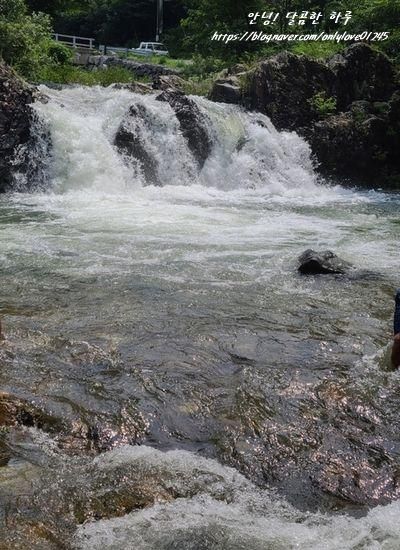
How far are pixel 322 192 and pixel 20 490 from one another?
50.6ft

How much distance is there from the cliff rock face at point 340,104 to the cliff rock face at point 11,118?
21.3 feet

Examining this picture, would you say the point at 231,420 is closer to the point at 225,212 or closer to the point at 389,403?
the point at 389,403

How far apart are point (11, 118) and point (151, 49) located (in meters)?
30.4

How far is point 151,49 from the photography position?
43.1 m

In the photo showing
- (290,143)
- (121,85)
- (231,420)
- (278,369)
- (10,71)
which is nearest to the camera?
(231,420)

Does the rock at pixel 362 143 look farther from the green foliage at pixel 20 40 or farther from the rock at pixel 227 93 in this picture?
the green foliage at pixel 20 40

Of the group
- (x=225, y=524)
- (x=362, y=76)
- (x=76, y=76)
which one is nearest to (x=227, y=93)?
(x=362, y=76)

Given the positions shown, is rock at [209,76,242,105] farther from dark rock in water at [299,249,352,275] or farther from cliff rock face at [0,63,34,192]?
dark rock in water at [299,249,352,275]

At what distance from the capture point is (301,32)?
28781 millimetres

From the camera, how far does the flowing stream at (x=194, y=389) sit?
10.7 ft

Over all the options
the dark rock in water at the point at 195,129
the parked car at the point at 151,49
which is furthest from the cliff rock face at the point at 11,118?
the parked car at the point at 151,49

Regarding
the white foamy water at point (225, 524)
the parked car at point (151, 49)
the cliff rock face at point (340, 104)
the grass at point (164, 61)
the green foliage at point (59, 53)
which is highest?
the parked car at point (151, 49)

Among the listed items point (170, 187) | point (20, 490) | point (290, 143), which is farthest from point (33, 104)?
point (20, 490)

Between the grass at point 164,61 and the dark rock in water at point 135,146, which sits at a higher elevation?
the grass at point 164,61
